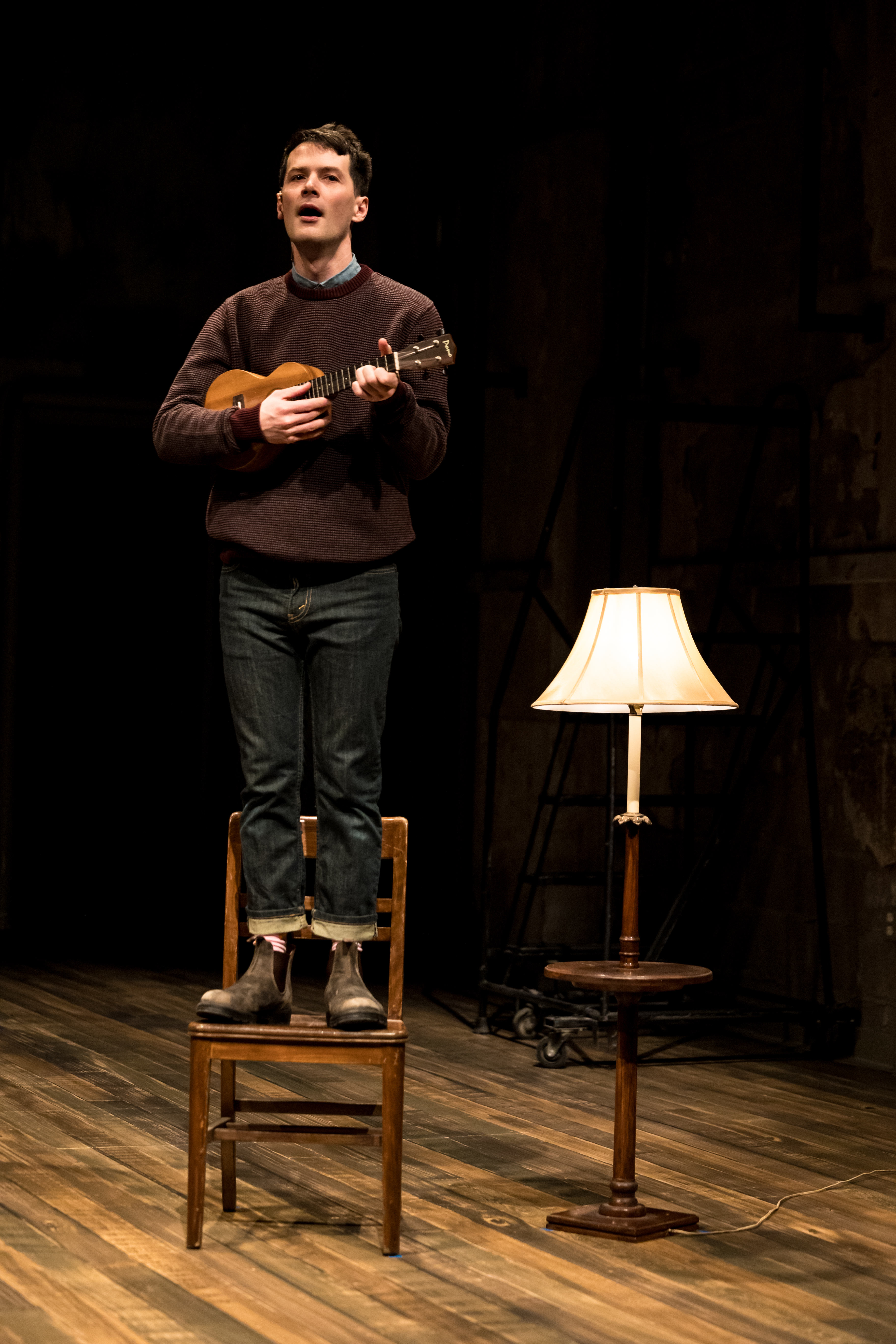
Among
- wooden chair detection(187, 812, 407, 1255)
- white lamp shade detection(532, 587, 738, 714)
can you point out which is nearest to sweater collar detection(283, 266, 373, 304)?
white lamp shade detection(532, 587, 738, 714)

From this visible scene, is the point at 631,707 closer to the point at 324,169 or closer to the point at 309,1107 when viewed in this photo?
the point at 309,1107

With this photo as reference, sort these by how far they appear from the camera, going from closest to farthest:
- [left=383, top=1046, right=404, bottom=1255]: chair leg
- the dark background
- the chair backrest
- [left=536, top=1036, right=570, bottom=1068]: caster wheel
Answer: [left=383, top=1046, right=404, bottom=1255]: chair leg
the chair backrest
[left=536, top=1036, right=570, bottom=1068]: caster wheel
the dark background

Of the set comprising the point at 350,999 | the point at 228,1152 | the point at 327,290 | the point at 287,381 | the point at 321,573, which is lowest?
the point at 228,1152

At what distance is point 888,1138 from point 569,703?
5.79 feet

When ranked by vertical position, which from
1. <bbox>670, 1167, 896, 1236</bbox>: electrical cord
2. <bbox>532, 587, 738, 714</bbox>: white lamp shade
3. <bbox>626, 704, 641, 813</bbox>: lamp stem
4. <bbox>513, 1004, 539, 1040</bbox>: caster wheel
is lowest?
<bbox>513, 1004, 539, 1040</bbox>: caster wheel

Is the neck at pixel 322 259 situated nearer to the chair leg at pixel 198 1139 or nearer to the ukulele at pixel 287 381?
the ukulele at pixel 287 381

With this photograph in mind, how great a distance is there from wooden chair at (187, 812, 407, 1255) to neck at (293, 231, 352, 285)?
1015 millimetres

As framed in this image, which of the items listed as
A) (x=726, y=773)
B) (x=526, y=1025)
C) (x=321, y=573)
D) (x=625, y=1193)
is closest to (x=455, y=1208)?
(x=625, y=1193)

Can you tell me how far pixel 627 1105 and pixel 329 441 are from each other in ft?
4.82

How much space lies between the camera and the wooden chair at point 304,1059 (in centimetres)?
327

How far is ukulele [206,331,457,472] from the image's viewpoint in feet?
10.3

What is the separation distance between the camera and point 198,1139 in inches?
130

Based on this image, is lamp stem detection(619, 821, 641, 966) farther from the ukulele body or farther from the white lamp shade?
the ukulele body

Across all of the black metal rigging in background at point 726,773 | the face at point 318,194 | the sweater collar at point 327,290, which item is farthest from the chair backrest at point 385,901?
the black metal rigging in background at point 726,773
